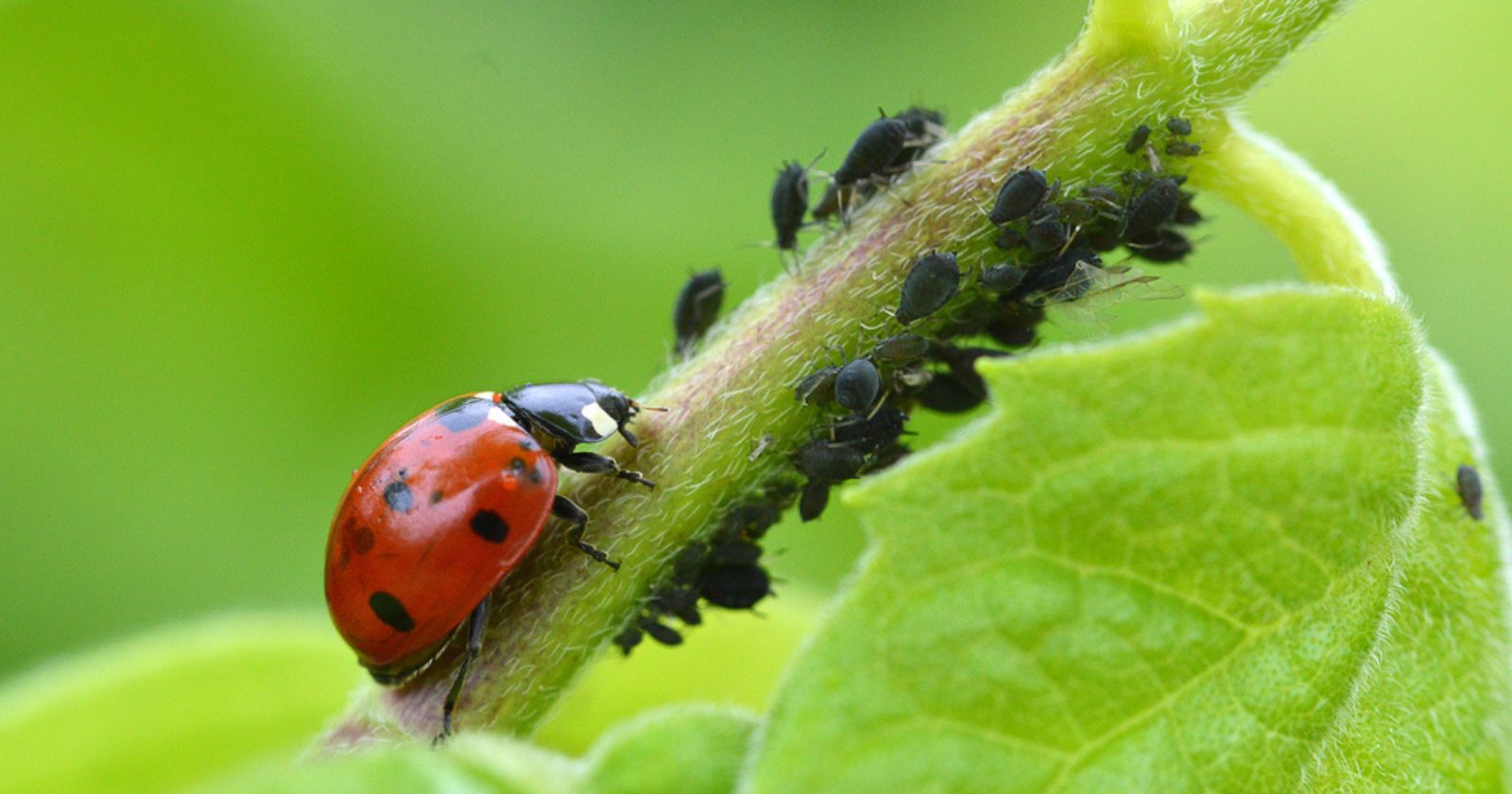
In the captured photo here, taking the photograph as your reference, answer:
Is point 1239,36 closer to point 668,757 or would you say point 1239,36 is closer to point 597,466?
point 597,466

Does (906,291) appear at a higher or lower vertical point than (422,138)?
lower

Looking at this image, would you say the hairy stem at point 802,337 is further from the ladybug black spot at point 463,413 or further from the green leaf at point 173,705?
the green leaf at point 173,705

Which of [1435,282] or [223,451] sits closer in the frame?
[223,451]

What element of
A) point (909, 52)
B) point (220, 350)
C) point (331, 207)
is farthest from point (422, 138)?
point (909, 52)

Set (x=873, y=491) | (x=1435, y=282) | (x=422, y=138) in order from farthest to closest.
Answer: (x=1435, y=282)
(x=422, y=138)
(x=873, y=491)

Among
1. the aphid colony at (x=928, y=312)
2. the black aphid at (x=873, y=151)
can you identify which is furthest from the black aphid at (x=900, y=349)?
the black aphid at (x=873, y=151)

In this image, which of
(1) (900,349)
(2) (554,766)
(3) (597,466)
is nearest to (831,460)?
(1) (900,349)

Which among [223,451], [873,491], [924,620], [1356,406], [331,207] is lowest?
[1356,406]

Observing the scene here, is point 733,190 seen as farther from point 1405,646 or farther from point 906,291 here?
point 1405,646
